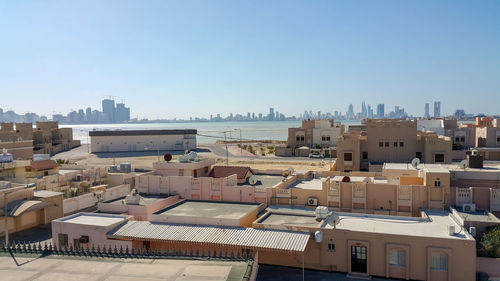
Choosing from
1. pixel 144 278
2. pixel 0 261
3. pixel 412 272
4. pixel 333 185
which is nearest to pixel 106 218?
pixel 0 261

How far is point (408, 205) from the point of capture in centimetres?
2625

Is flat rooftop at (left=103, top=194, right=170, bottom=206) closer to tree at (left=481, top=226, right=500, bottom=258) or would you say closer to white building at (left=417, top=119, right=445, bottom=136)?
tree at (left=481, top=226, right=500, bottom=258)

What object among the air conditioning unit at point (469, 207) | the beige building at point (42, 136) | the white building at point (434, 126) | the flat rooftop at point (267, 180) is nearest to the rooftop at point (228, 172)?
the flat rooftop at point (267, 180)

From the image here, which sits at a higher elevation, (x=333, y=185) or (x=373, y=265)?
(x=333, y=185)

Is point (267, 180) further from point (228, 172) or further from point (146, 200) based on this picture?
point (146, 200)

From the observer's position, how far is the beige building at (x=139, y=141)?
91875mm

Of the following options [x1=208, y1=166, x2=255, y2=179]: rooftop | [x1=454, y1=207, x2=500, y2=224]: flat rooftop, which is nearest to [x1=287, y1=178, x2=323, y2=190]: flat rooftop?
[x1=208, y1=166, x2=255, y2=179]: rooftop

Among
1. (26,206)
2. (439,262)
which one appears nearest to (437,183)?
(439,262)

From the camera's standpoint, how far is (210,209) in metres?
27.6

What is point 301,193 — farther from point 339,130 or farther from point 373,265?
point 339,130

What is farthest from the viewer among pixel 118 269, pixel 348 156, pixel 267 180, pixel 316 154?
pixel 316 154

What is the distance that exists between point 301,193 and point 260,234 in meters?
6.93

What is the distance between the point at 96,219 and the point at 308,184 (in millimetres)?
16250

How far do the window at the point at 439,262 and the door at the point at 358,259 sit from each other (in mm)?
3344
